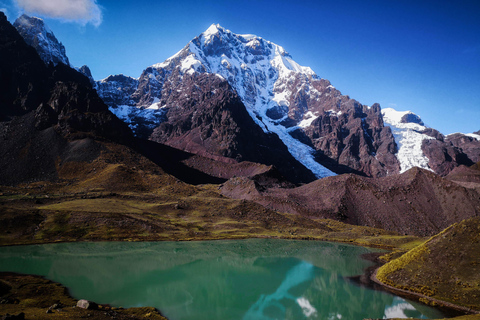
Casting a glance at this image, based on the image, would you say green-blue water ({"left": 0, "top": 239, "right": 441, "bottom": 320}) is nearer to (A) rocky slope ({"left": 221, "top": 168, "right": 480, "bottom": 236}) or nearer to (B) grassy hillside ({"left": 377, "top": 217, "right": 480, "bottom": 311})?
(B) grassy hillside ({"left": 377, "top": 217, "right": 480, "bottom": 311})

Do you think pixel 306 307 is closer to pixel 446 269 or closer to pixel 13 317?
pixel 446 269

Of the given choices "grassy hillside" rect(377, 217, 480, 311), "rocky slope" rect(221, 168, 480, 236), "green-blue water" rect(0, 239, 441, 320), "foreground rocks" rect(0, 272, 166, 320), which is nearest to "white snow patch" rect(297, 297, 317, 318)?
"green-blue water" rect(0, 239, 441, 320)

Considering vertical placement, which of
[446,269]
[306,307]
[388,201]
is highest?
[388,201]

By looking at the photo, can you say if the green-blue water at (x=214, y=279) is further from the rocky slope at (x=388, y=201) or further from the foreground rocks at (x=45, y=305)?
the rocky slope at (x=388, y=201)

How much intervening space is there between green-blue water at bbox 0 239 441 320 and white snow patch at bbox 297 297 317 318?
14 cm

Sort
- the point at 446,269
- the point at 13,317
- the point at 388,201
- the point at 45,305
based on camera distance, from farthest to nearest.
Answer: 1. the point at 388,201
2. the point at 446,269
3. the point at 45,305
4. the point at 13,317

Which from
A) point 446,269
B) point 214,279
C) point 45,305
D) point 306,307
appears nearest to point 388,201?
point 446,269

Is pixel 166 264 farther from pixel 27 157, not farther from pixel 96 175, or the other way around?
pixel 27 157

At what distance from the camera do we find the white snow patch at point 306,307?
147 feet

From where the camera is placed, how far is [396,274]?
2282 inches

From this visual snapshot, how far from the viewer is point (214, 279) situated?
196 feet

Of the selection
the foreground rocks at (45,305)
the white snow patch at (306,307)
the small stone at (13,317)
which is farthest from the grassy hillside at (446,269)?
the small stone at (13,317)

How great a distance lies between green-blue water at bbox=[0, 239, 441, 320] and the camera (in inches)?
1775

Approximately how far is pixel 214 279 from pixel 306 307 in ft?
62.1
